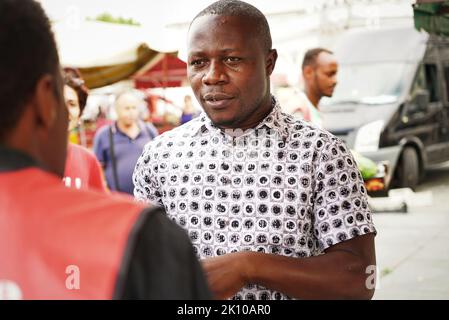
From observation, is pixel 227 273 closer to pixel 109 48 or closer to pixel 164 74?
pixel 109 48

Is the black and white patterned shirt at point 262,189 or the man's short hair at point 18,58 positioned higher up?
the man's short hair at point 18,58

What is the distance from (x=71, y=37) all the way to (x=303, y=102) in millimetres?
2199

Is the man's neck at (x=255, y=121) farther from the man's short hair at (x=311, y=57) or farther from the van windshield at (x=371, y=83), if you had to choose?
the van windshield at (x=371, y=83)

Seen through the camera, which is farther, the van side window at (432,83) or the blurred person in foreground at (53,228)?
the van side window at (432,83)

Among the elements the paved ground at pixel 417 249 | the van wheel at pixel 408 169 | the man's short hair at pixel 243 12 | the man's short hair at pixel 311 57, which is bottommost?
the paved ground at pixel 417 249

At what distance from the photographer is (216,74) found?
5.70 feet

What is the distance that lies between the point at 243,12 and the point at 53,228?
1079 mm

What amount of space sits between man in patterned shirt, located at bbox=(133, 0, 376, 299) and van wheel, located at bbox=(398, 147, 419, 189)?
705 centimetres

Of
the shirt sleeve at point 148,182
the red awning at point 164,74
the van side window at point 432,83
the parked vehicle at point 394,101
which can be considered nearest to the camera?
the shirt sleeve at point 148,182

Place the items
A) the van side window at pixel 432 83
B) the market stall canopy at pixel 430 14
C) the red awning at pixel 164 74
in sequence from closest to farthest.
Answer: the market stall canopy at pixel 430 14, the van side window at pixel 432 83, the red awning at pixel 164 74

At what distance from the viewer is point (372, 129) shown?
26.7ft

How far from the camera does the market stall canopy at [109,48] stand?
211 inches

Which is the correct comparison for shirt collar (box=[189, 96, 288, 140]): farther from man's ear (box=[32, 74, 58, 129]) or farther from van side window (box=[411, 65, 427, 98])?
van side window (box=[411, 65, 427, 98])

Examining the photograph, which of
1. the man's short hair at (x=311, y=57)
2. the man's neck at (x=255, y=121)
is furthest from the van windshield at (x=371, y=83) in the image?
the man's neck at (x=255, y=121)
